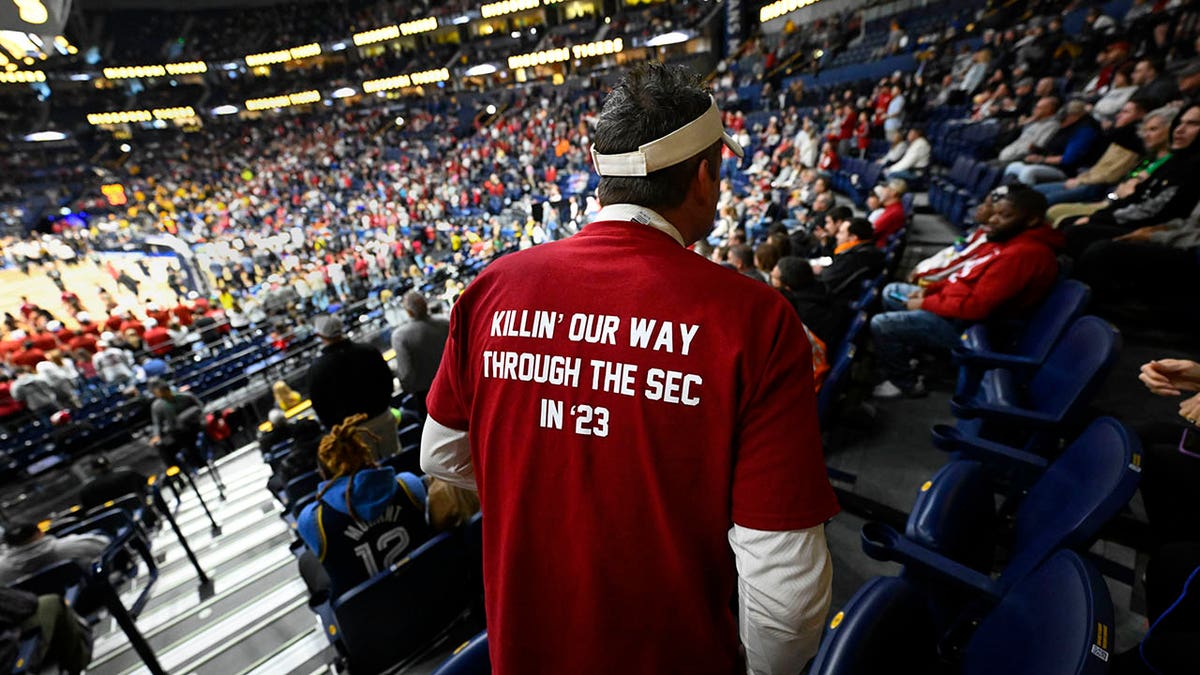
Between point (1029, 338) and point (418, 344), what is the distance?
3.85m

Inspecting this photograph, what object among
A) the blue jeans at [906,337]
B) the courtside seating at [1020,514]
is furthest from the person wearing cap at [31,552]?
the blue jeans at [906,337]

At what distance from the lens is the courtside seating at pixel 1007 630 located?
95 centimetres

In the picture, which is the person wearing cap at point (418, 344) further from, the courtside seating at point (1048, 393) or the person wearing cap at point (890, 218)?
the person wearing cap at point (890, 218)

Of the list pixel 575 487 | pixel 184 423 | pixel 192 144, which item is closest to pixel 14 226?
pixel 192 144

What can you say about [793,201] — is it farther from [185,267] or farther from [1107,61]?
[185,267]

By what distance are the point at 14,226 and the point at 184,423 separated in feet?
116

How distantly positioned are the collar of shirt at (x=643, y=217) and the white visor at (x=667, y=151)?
0.21 ft

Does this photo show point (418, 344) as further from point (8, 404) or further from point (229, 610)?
point (8, 404)

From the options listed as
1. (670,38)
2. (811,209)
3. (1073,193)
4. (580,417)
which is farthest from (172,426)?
(670,38)

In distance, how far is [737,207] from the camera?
848cm

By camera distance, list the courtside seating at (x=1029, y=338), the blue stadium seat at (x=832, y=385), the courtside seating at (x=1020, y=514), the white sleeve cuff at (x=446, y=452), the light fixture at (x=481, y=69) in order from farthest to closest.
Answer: the light fixture at (x=481, y=69), the blue stadium seat at (x=832, y=385), the courtside seating at (x=1029, y=338), the courtside seating at (x=1020, y=514), the white sleeve cuff at (x=446, y=452)

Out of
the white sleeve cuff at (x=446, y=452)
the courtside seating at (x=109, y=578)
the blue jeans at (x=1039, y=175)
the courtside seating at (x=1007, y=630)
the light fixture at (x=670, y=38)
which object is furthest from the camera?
the light fixture at (x=670, y=38)

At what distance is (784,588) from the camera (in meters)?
0.83

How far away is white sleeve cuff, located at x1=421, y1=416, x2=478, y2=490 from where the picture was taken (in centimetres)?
118
